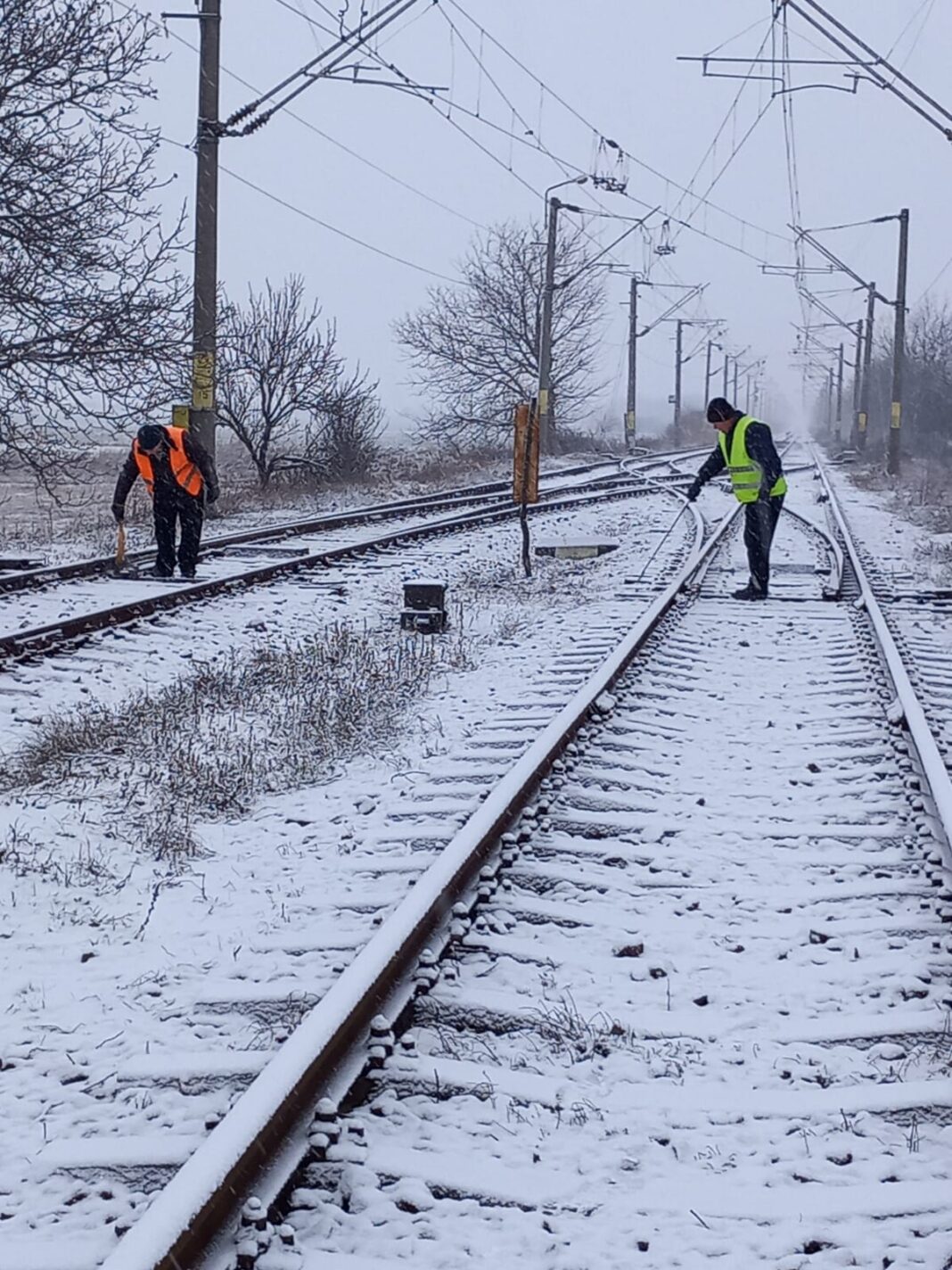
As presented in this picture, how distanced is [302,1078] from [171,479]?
9.52 m

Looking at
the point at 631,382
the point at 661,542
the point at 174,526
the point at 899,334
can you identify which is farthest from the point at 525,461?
the point at 631,382

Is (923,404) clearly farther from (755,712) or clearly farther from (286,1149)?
(286,1149)

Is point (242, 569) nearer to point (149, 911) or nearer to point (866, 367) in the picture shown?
point (149, 911)

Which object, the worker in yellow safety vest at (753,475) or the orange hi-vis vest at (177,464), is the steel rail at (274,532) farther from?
the worker in yellow safety vest at (753,475)

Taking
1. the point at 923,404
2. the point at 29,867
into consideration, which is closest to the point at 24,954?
the point at 29,867

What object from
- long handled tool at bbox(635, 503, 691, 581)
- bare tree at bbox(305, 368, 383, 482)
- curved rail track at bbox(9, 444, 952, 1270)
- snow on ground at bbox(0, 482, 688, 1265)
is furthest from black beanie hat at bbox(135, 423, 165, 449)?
bare tree at bbox(305, 368, 383, 482)

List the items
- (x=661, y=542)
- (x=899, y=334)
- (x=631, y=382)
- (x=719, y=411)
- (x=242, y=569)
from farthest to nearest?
Answer: 1. (x=631, y=382)
2. (x=899, y=334)
3. (x=661, y=542)
4. (x=242, y=569)
5. (x=719, y=411)

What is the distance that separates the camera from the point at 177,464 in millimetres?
12086

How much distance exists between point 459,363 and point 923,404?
2520cm

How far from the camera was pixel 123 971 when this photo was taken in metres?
4.14

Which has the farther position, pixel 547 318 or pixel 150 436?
pixel 547 318

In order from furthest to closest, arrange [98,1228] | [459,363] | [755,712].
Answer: [459,363] → [755,712] → [98,1228]

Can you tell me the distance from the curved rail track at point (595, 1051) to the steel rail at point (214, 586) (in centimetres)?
402

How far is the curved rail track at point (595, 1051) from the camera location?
2.81m
